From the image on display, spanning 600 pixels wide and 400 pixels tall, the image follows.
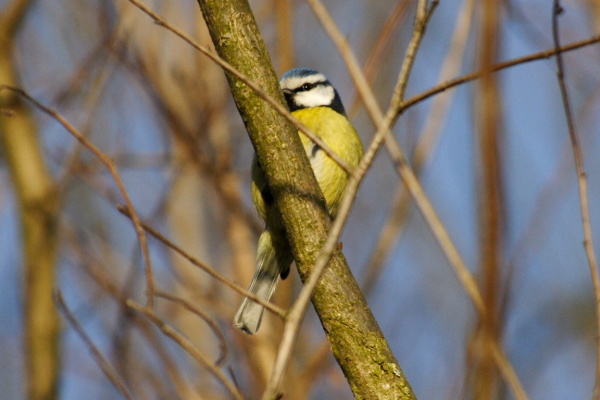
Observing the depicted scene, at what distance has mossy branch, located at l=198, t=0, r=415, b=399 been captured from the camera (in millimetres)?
1916

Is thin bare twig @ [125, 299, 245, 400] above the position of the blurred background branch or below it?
below

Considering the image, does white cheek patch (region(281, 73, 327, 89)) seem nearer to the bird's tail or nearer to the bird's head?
the bird's head

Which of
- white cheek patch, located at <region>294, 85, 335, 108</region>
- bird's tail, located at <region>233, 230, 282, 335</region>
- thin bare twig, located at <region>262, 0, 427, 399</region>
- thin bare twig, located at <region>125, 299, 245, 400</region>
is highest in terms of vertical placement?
white cheek patch, located at <region>294, 85, 335, 108</region>

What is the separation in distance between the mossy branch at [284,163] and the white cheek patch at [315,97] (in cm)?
167

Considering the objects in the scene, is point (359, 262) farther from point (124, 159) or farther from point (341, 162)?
point (341, 162)

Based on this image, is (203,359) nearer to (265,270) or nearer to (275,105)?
(275,105)

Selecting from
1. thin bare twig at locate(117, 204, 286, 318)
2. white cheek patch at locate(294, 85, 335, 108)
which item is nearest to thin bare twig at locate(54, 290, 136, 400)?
thin bare twig at locate(117, 204, 286, 318)

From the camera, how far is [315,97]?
3.74m

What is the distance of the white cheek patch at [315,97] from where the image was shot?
3.69m

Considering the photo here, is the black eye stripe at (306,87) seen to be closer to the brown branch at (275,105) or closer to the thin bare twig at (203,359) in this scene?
the brown branch at (275,105)

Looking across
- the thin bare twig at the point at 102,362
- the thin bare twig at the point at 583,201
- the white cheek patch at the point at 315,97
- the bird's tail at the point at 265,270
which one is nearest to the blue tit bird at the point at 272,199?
the bird's tail at the point at 265,270

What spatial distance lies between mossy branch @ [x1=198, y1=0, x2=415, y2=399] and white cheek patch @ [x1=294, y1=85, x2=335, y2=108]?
1.67 meters

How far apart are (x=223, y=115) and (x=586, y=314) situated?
158 inches

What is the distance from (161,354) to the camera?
2.90m
